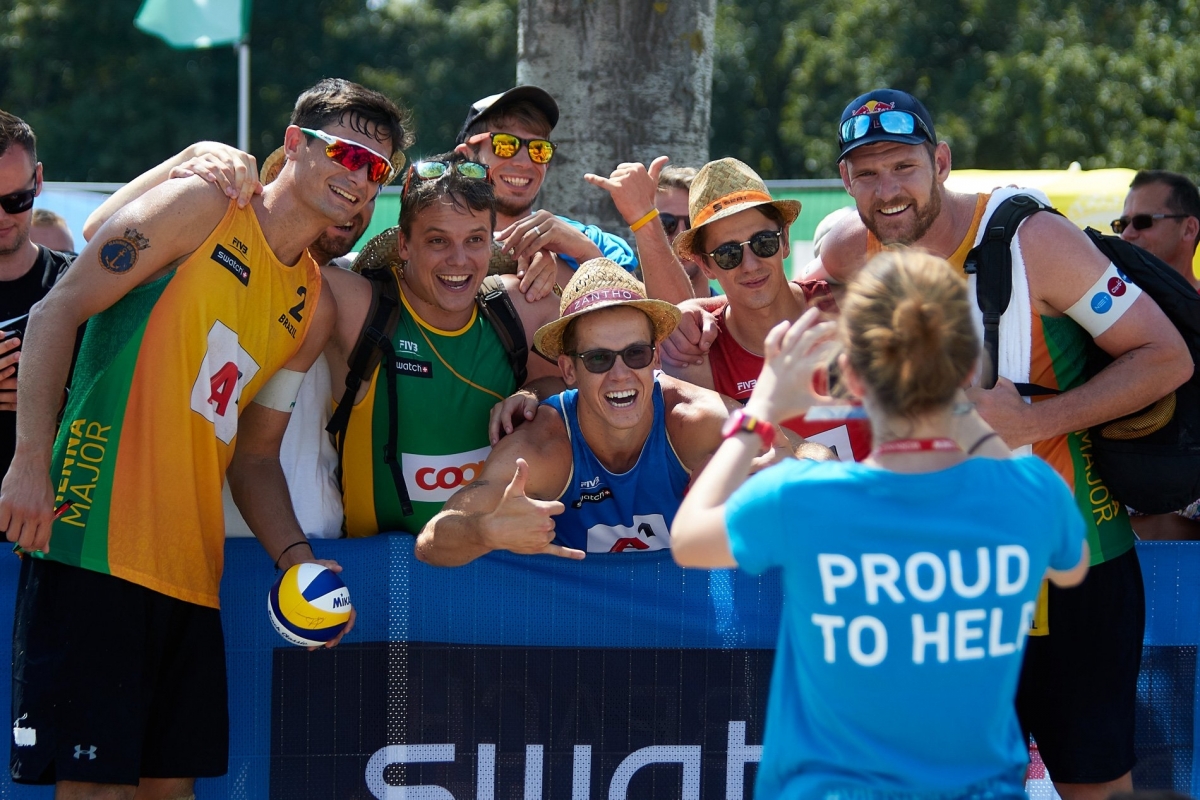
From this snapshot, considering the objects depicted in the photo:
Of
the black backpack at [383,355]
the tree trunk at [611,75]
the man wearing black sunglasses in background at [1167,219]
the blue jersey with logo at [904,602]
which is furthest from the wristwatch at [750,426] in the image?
the tree trunk at [611,75]

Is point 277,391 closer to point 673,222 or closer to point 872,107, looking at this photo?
point 872,107

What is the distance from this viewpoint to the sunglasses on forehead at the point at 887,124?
398cm

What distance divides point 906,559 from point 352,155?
228 centimetres

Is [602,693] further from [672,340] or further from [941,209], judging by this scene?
[941,209]

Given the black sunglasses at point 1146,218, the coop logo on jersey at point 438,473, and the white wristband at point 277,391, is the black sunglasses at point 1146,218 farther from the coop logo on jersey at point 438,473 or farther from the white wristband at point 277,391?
the white wristband at point 277,391

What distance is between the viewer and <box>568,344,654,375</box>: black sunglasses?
3.92m

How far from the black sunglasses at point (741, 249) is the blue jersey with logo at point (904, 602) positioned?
210 centimetres

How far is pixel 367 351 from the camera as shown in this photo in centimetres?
405

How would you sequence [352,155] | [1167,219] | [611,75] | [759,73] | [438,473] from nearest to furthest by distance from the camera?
[352,155] → [438,473] → [1167,219] → [611,75] → [759,73]

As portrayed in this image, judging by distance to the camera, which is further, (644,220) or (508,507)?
(644,220)

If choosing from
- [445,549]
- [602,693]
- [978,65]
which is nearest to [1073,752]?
[602,693]

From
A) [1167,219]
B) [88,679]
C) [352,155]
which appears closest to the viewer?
[88,679]

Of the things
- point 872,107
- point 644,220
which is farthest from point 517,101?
point 872,107

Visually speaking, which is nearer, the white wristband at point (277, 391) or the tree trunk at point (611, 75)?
the white wristband at point (277, 391)
